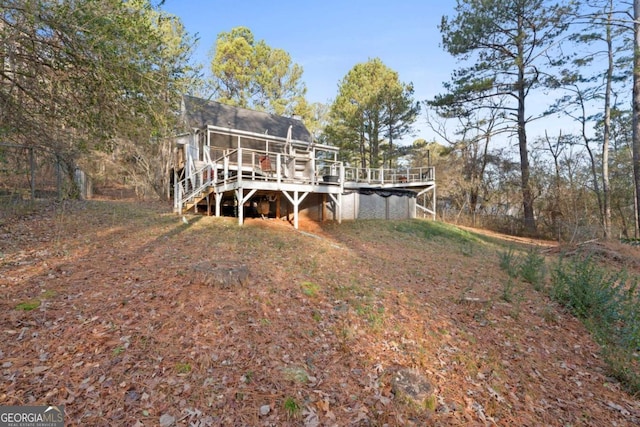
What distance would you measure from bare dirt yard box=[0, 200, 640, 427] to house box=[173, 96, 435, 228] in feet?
16.8

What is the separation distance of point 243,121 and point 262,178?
7.92 metres

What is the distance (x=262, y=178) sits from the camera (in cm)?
1069

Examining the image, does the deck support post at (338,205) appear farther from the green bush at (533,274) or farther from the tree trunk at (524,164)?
the tree trunk at (524,164)

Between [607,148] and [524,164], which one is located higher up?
[607,148]

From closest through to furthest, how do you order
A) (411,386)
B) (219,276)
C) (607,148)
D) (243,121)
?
1. (411,386)
2. (219,276)
3. (607,148)
4. (243,121)

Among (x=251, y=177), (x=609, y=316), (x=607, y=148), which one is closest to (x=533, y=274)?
(x=609, y=316)

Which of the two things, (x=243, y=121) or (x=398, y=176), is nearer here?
(x=243, y=121)

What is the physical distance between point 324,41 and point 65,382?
44.9 ft

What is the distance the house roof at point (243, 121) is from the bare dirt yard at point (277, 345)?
10.5m

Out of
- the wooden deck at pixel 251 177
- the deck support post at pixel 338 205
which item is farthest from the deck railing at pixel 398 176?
the deck support post at pixel 338 205

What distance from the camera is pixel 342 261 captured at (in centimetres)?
692

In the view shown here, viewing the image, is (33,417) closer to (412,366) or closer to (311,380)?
(311,380)

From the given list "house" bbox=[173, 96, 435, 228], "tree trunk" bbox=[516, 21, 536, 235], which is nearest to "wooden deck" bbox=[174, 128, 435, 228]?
"house" bbox=[173, 96, 435, 228]

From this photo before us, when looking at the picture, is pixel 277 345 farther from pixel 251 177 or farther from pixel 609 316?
pixel 251 177
